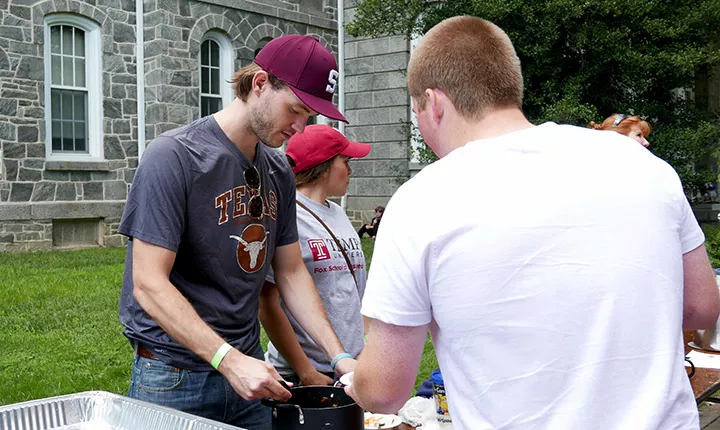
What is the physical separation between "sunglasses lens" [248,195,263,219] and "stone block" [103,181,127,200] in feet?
38.3

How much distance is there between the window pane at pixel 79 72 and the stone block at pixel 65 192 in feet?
5.62

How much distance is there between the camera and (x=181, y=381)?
233cm

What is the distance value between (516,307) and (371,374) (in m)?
0.32

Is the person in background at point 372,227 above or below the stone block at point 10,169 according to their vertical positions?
below

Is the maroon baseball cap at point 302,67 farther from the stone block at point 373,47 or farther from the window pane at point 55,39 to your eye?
the stone block at point 373,47

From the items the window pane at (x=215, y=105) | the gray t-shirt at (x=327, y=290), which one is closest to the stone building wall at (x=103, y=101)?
the window pane at (x=215, y=105)

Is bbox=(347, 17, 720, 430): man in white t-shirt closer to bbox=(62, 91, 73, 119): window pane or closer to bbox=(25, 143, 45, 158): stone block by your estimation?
bbox=(25, 143, 45, 158): stone block

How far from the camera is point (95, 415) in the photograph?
2.02 metres

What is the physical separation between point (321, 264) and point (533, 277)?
71.2 inches

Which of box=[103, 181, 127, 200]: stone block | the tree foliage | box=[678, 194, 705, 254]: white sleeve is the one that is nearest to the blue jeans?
box=[678, 194, 705, 254]: white sleeve

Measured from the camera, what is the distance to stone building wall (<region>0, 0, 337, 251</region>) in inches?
492

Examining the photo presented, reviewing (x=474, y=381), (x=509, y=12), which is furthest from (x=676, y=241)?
(x=509, y=12)

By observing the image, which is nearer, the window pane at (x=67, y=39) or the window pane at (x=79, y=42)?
the window pane at (x=67, y=39)

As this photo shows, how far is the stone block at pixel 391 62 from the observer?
1656 centimetres
